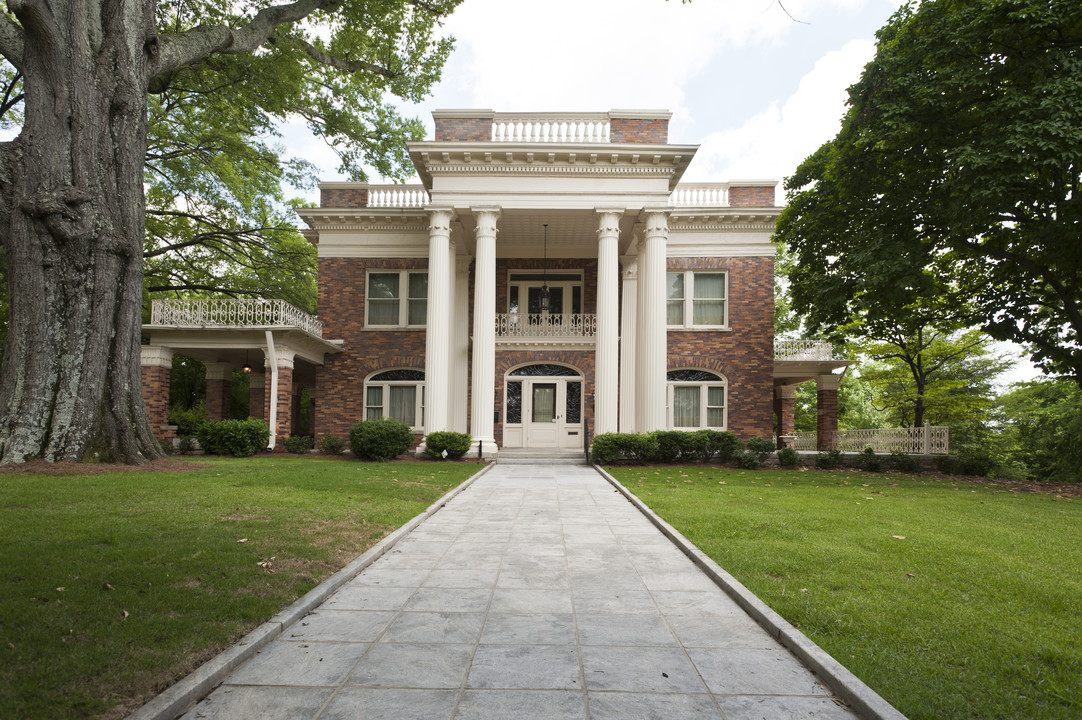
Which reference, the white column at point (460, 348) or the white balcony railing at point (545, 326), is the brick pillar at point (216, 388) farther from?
the white balcony railing at point (545, 326)

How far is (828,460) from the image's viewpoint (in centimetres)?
1731

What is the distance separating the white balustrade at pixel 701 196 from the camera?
2097cm

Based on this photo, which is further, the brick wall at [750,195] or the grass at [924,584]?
the brick wall at [750,195]

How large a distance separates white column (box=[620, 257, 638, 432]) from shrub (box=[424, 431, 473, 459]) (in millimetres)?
5936

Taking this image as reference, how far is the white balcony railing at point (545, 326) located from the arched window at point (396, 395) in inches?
137

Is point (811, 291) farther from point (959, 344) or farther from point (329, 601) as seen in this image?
point (329, 601)

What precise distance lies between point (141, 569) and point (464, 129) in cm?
1602

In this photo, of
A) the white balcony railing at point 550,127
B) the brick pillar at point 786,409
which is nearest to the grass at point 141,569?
the white balcony railing at point 550,127

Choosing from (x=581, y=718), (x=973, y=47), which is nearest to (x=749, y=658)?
(x=581, y=718)

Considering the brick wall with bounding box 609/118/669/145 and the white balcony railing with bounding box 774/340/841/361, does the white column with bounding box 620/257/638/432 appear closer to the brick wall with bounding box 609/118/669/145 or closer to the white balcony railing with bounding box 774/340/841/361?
the brick wall with bounding box 609/118/669/145

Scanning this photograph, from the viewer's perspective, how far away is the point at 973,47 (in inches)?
467

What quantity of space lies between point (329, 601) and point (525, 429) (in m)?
16.1

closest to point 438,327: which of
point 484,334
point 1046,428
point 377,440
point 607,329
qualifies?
point 484,334

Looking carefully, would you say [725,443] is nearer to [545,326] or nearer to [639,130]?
[545,326]
